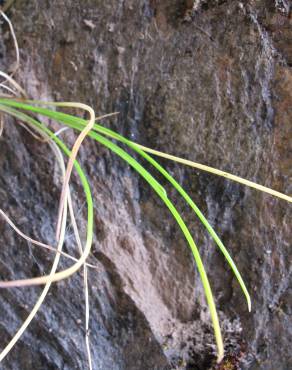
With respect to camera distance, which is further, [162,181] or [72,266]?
[162,181]

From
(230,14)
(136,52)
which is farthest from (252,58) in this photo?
(136,52)

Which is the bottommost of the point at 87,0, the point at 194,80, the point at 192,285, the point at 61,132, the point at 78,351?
the point at 78,351


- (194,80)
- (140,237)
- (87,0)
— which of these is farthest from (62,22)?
(140,237)

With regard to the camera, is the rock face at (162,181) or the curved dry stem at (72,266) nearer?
the curved dry stem at (72,266)

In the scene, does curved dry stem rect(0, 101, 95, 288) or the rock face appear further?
the rock face

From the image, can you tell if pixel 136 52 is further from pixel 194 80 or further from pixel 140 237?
pixel 140 237

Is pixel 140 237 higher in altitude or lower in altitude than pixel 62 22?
lower
